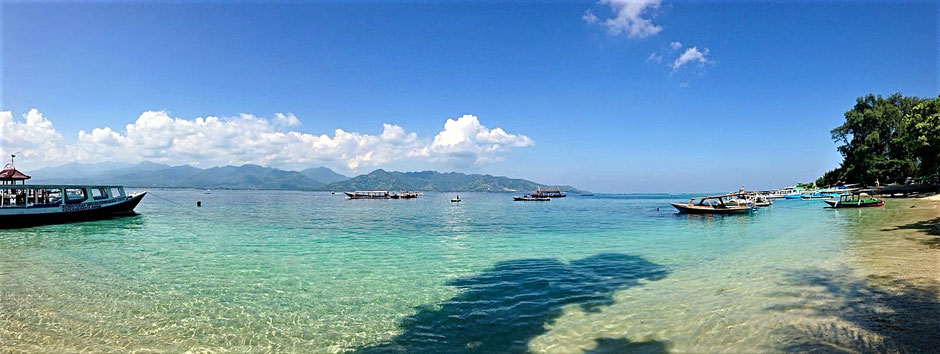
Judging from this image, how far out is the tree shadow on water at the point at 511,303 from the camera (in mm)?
7805

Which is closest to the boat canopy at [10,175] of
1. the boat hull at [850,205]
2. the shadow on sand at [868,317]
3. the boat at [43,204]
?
the boat at [43,204]

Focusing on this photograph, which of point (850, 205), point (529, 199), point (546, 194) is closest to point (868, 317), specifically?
point (850, 205)

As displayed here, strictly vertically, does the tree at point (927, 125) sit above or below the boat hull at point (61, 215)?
above

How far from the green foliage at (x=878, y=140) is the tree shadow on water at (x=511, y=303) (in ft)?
296

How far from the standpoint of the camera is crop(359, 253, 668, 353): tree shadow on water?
7805 mm

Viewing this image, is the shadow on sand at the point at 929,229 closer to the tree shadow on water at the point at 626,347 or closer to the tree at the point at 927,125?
the tree at the point at 927,125

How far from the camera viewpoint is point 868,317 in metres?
8.19

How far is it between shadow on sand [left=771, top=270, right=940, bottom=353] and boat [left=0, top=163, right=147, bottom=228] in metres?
44.7

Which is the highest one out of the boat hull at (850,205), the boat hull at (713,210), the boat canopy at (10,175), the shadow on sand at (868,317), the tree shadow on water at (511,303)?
the boat canopy at (10,175)

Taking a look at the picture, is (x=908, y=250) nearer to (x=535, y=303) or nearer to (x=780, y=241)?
(x=780, y=241)

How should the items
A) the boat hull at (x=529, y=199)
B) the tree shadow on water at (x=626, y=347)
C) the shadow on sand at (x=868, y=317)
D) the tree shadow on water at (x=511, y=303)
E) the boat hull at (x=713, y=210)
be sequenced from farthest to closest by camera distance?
the boat hull at (x=529, y=199)
the boat hull at (x=713, y=210)
the tree shadow on water at (x=511, y=303)
the tree shadow on water at (x=626, y=347)
the shadow on sand at (x=868, y=317)

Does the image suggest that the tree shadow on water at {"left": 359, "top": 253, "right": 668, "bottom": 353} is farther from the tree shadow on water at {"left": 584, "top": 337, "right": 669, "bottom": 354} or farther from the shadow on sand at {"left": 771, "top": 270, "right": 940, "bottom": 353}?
the shadow on sand at {"left": 771, "top": 270, "right": 940, "bottom": 353}

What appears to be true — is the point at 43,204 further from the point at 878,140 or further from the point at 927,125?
the point at 878,140

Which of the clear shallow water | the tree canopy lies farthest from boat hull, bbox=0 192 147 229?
the tree canopy
